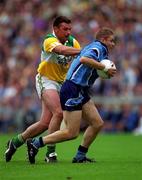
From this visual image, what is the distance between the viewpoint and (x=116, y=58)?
80.5ft

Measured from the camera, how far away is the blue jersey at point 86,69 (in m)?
12.0

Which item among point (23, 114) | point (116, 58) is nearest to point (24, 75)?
point (23, 114)

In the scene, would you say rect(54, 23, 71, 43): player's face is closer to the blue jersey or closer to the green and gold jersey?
the green and gold jersey

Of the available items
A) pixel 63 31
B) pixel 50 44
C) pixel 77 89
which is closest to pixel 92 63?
pixel 77 89

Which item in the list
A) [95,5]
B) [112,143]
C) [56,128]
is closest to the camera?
[56,128]

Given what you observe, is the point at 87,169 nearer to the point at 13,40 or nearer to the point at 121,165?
the point at 121,165

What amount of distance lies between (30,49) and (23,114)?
2541 mm

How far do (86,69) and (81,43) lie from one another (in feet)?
43.0

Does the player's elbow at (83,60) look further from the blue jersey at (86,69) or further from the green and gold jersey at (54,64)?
the green and gold jersey at (54,64)

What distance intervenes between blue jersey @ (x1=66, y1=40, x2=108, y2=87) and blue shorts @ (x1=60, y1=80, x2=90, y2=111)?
0.28ft

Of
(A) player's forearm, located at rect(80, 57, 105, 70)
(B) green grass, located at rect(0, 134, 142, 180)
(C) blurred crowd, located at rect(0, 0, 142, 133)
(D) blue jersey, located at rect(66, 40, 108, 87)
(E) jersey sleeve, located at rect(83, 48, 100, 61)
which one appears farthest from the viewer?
(C) blurred crowd, located at rect(0, 0, 142, 133)

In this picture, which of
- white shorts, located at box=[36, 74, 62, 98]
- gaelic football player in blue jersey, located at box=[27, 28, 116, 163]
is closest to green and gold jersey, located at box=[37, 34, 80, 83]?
white shorts, located at box=[36, 74, 62, 98]

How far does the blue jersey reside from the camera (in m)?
12.0

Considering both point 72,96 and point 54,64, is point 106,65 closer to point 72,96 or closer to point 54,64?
point 72,96
